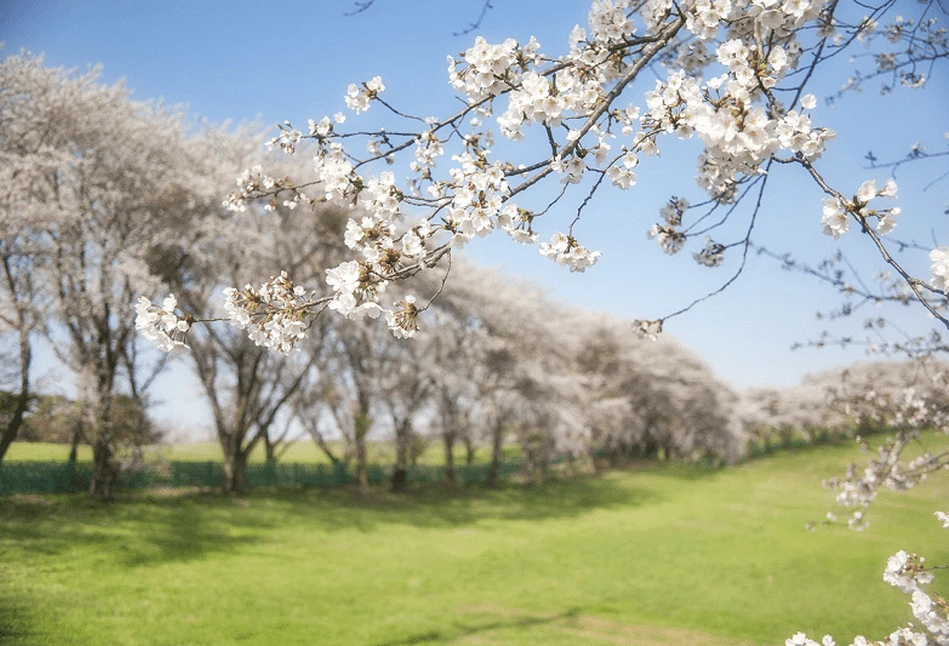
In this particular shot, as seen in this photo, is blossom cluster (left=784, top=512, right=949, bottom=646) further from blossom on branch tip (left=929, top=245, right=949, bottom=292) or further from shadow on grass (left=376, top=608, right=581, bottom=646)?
shadow on grass (left=376, top=608, right=581, bottom=646)

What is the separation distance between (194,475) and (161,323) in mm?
18010

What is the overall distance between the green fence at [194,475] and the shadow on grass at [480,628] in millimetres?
10905

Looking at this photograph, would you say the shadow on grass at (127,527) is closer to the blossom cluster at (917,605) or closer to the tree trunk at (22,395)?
the tree trunk at (22,395)

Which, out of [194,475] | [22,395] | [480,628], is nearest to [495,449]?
[194,475]

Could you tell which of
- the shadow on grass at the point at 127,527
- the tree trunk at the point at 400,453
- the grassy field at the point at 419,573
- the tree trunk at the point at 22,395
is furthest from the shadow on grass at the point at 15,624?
the tree trunk at the point at 400,453

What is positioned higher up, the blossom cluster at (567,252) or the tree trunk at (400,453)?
the blossom cluster at (567,252)

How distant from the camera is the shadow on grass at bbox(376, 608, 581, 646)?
25.7ft

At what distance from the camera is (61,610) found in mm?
7559

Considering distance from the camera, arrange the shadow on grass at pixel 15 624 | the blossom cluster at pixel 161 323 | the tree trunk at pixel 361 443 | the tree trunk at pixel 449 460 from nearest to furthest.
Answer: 1. the blossom cluster at pixel 161 323
2. the shadow on grass at pixel 15 624
3. the tree trunk at pixel 361 443
4. the tree trunk at pixel 449 460

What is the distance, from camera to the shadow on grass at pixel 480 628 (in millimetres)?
7831

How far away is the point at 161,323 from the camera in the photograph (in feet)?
9.87

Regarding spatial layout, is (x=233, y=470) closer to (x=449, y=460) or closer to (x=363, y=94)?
(x=449, y=460)

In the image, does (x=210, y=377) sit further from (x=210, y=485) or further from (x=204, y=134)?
(x=204, y=134)

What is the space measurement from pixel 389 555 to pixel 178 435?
38.9ft
